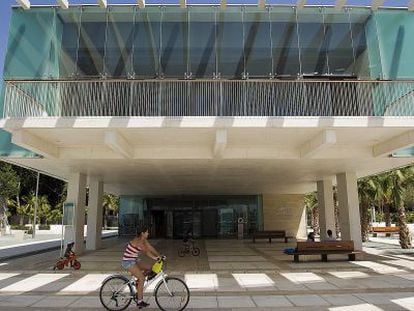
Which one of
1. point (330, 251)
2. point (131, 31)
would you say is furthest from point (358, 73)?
point (131, 31)

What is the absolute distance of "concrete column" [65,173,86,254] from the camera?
19344 mm

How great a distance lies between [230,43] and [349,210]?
10.1m

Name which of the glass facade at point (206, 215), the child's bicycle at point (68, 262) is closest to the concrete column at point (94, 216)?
the child's bicycle at point (68, 262)

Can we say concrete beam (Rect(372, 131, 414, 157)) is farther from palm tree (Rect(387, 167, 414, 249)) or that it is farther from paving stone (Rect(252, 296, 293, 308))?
paving stone (Rect(252, 296, 293, 308))

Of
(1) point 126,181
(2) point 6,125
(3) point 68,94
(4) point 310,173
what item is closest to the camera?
(2) point 6,125

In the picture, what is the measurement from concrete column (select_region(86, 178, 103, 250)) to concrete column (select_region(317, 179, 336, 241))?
1354 cm

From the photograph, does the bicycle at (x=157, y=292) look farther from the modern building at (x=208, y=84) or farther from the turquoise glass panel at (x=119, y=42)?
the turquoise glass panel at (x=119, y=42)

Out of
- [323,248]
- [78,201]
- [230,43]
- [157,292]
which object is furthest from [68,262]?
[230,43]

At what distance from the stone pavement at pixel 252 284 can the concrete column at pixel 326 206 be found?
6.98 meters

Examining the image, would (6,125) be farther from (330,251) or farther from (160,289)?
(330,251)

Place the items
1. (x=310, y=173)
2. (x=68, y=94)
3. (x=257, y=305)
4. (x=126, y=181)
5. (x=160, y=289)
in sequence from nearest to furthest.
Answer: (x=160, y=289)
(x=257, y=305)
(x=68, y=94)
(x=310, y=173)
(x=126, y=181)

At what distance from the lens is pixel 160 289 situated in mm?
7809

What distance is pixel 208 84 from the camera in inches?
554

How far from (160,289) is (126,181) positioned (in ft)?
56.6
